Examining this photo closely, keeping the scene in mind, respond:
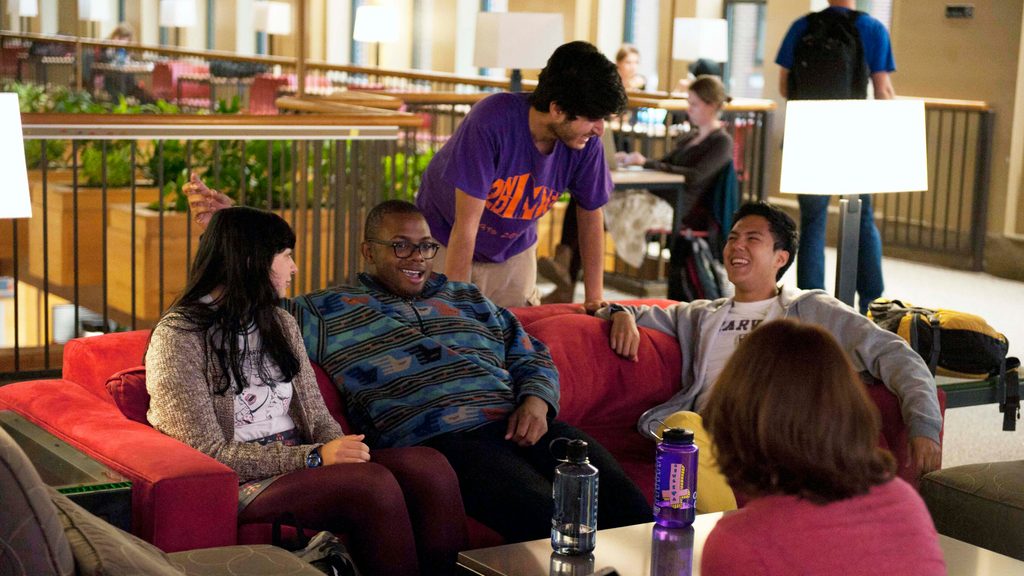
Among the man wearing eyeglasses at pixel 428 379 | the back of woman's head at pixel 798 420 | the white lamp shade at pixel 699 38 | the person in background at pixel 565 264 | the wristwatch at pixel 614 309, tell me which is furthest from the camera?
the white lamp shade at pixel 699 38

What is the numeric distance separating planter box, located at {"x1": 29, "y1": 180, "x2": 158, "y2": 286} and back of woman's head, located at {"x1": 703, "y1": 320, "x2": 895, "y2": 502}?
5.24 metres

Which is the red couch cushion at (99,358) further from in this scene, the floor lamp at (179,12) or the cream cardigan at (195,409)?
the floor lamp at (179,12)

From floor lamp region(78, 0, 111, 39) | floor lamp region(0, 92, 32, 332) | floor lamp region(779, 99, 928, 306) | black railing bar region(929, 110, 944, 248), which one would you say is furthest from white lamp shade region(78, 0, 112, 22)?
floor lamp region(0, 92, 32, 332)

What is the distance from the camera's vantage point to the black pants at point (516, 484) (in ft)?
9.82

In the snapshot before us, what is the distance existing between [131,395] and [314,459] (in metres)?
0.45

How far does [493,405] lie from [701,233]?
12.4 feet

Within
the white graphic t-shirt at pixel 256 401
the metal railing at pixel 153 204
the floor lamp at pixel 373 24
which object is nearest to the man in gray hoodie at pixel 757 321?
the white graphic t-shirt at pixel 256 401

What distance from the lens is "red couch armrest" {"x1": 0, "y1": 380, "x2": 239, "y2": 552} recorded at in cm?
246

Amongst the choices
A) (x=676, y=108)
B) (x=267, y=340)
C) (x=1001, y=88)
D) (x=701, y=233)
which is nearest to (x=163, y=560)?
(x=267, y=340)

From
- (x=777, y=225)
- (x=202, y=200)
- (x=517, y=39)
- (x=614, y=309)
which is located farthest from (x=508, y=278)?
(x=517, y=39)

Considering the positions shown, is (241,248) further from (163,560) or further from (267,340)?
(163,560)

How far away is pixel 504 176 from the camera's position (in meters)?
3.65

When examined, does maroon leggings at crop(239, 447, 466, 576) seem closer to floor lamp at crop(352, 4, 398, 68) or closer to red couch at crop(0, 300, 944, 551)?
red couch at crop(0, 300, 944, 551)

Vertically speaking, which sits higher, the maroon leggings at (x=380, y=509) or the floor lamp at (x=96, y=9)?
the floor lamp at (x=96, y=9)
